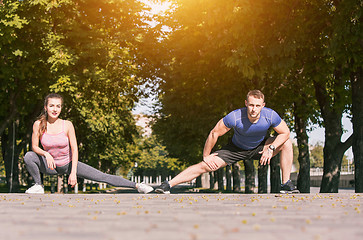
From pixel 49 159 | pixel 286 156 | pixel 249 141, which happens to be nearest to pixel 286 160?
pixel 286 156

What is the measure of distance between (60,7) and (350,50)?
984 centimetres

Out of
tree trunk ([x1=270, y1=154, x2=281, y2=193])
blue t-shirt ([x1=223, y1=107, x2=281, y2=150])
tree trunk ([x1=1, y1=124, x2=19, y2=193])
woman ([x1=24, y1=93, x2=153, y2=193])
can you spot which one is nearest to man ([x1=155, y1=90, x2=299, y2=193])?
blue t-shirt ([x1=223, y1=107, x2=281, y2=150])

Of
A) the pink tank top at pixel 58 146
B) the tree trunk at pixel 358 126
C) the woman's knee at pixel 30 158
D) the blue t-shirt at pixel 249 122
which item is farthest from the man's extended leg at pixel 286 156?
the tree trunk at pixel 358 126

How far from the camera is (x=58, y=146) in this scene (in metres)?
8.63

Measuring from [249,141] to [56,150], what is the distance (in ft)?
10.6

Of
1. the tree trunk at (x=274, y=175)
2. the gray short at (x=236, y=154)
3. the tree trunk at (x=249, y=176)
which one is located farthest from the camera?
the tree trunk at (x=249, y=176)

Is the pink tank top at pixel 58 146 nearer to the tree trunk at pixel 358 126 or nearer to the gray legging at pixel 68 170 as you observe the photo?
the gray legging at pixel 68 170

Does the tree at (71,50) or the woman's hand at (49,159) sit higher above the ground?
the tree at (71,50)

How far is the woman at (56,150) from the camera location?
8.56 meters

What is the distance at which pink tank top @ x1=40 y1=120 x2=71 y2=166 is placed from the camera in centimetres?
859

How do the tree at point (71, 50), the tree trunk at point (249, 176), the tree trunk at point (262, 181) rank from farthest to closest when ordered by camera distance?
1. the tree trunk at point (249, 176)
2. the tree trunk at point (262, 181)
3. the tree at point (71, 50)

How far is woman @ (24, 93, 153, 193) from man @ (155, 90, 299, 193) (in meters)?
1.02

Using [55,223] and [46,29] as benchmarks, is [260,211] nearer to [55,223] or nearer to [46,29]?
[55,223]

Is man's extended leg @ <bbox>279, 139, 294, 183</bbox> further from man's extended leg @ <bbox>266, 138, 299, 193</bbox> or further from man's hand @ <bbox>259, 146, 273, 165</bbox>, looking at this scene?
man's hand @ <bbox>259, 146, 273, 165</bbox>
